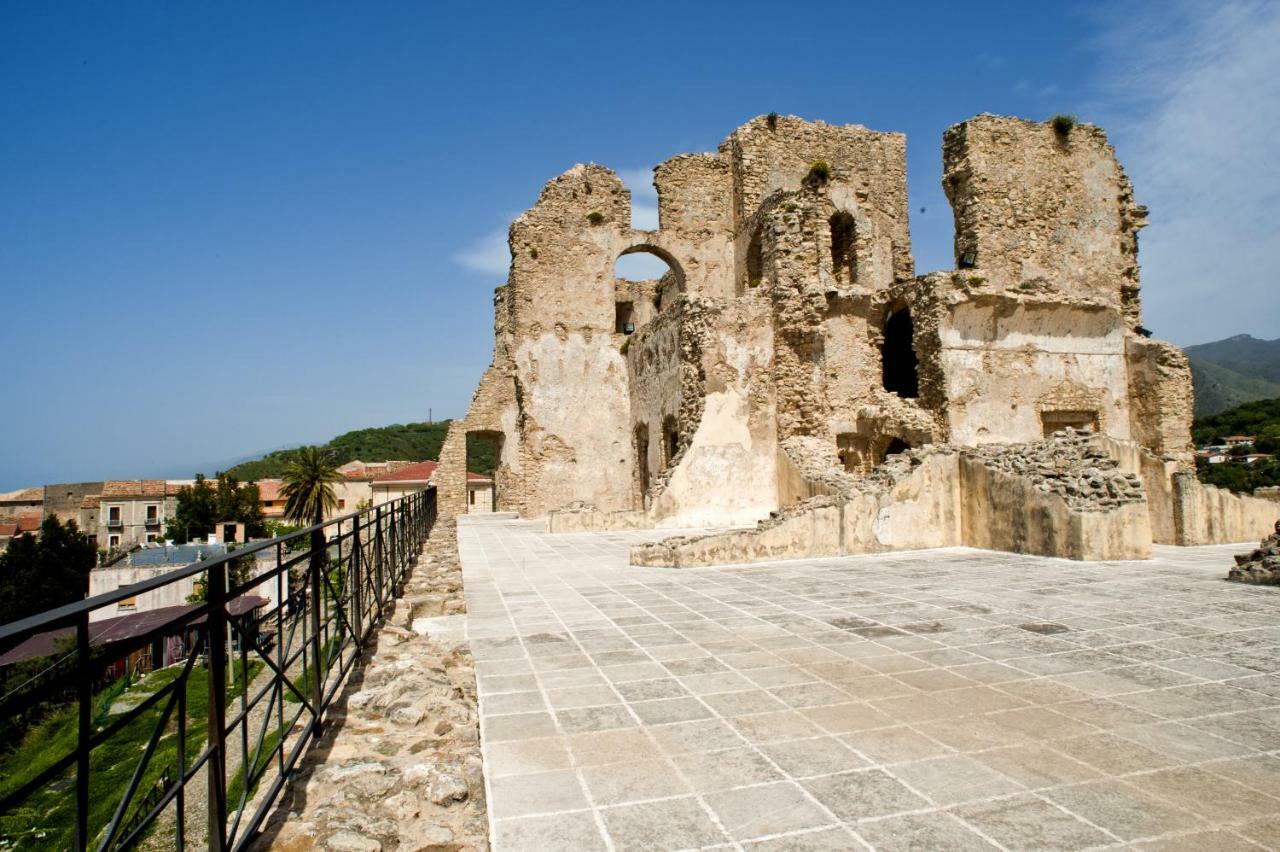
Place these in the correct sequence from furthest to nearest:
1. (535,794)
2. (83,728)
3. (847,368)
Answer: (847,368)
(535,794)
(83,728)

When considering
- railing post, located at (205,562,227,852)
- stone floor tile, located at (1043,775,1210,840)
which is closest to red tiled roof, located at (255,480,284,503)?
railing post, located at (205,562,227,852)

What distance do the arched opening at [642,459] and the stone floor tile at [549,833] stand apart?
57.8ft

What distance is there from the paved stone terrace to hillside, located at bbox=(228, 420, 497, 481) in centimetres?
6627

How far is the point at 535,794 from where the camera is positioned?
298 cm

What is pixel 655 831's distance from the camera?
2645 millimetres

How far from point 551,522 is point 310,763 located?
38.0 feet

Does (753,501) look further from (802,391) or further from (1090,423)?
(1090,423)

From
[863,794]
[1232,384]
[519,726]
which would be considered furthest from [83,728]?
[1232,384]

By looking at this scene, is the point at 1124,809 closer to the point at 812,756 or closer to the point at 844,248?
the point at 812,756

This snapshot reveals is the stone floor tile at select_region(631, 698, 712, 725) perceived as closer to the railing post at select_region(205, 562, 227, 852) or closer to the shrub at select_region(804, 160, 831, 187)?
the railing post at select_region(205, 562, 227, 852)

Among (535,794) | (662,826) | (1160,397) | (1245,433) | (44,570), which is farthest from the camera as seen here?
(1245,433)

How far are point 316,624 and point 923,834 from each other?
279cm

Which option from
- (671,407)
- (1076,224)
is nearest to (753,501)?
(671,407)

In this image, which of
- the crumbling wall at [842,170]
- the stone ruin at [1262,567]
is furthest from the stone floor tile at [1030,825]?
the crumbling wall at [842,170]
